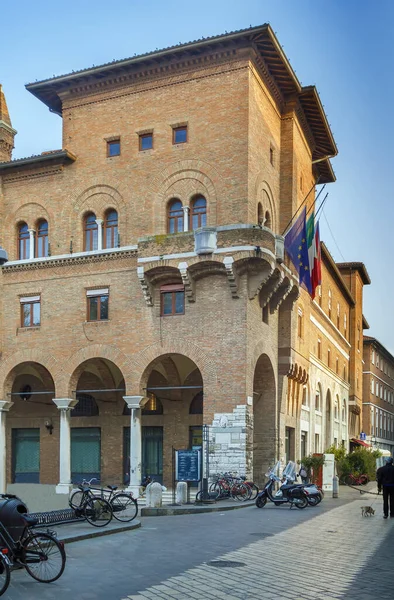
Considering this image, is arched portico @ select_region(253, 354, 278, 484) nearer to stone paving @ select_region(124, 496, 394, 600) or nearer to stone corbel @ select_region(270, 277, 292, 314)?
stone corbel @ select_region(270, 277, 292, 314)

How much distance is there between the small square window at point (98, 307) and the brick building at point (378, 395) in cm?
4396

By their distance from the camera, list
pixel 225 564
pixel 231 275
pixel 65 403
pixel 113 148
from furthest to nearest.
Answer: pixel 113 148
pixel 65 403
pixel 231 275
pixel 225 564

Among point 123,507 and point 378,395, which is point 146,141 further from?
point 378,395

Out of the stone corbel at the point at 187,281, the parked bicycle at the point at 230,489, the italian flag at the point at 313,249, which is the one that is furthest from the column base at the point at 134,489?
the italian flag at the point at 313,249

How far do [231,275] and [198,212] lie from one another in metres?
3.50

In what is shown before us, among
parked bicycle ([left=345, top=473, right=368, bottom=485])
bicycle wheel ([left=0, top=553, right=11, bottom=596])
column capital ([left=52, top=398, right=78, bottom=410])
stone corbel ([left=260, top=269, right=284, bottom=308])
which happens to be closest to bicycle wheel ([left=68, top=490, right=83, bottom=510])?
bicycle wheel ([left=0, top=553, right=11, bottom=596])

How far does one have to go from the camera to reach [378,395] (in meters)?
77.9

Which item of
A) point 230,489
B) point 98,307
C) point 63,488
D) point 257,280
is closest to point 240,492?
point 230,489

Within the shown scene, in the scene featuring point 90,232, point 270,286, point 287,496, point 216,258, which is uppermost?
point 90,232

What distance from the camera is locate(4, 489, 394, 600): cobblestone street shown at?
1023 cm

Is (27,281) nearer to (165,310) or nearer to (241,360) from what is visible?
(165,310)

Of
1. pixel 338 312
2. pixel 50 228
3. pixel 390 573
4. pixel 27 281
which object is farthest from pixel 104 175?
pixel 338 312

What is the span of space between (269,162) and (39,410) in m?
16.1

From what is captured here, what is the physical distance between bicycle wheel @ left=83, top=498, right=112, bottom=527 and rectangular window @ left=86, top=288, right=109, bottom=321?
14212 mm
